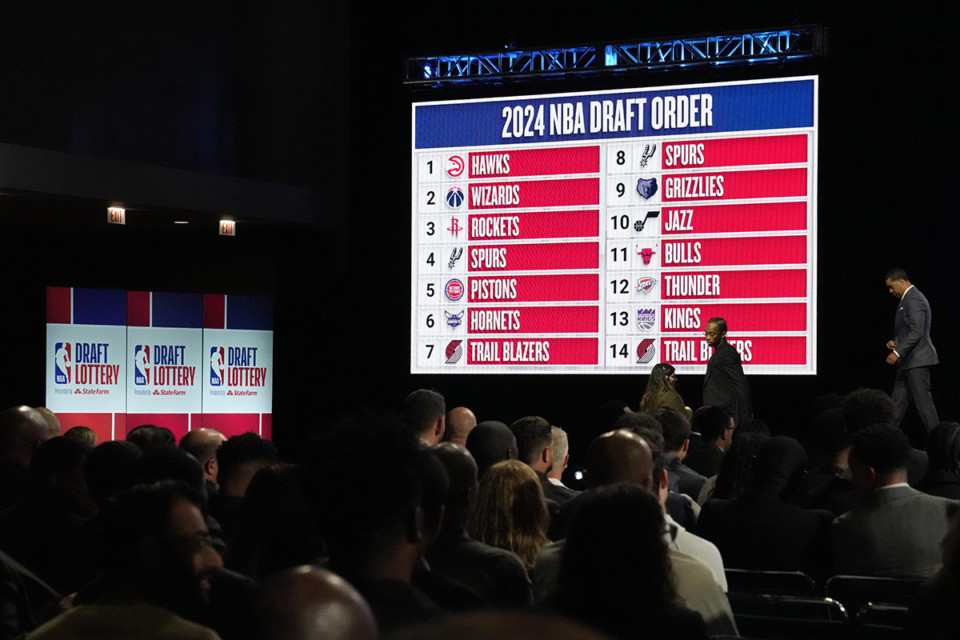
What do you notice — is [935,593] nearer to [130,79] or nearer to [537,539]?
[537,539]

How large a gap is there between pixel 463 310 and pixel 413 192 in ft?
3.47

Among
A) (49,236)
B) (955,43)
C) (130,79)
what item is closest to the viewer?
(955,43)

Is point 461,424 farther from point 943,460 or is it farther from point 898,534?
point 898,534

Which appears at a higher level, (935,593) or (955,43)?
(955,43)

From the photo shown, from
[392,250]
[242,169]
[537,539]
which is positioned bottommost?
[537,539]

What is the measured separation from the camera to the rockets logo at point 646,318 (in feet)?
30.9

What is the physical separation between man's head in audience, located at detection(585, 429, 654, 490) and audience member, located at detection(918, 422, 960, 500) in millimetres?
1677

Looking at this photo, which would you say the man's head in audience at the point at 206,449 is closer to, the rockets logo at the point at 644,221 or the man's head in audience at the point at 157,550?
the man's head in audience at the point at 157,550

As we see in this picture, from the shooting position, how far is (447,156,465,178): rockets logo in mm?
9914

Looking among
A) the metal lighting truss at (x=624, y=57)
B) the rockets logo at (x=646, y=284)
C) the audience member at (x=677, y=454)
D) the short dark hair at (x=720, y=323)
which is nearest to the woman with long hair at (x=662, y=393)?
the short dark hair at (x=720, y=323)

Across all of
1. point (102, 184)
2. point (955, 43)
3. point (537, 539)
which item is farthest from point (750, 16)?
point (537, 539)

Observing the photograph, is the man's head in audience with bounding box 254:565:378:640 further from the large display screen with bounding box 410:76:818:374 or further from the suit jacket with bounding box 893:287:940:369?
the large display screen with bounding box 410:76:818:374

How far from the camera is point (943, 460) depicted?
4.72 metres

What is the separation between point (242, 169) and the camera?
1078 centimetres
